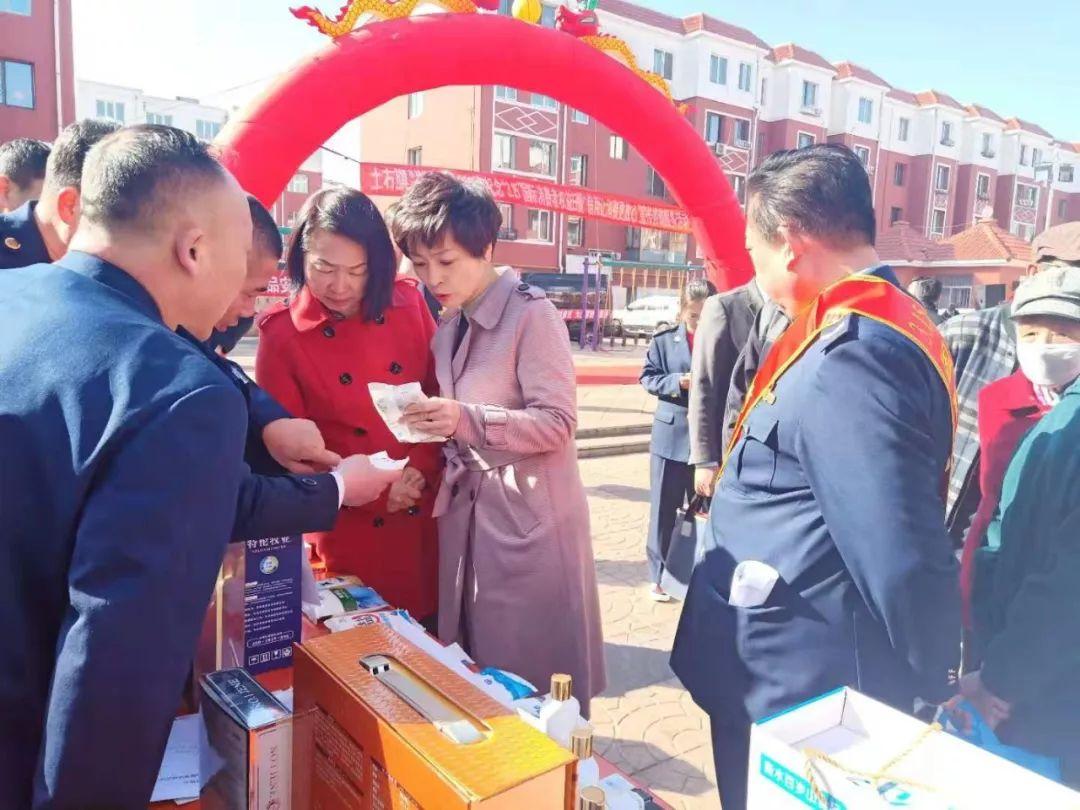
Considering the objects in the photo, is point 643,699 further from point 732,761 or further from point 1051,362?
point 1051,362

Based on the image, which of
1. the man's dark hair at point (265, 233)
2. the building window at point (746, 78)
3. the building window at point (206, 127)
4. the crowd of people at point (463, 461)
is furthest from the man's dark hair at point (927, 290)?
the building window at point (206, 127)

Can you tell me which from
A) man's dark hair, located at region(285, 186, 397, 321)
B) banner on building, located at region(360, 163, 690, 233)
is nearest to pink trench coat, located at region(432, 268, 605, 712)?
man's dark hair, located at region(285, 186, 397, 321)

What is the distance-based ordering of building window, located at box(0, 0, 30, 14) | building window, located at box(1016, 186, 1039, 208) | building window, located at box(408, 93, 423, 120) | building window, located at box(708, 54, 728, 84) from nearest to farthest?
building window, located at box(0, 0, 30, 14) → building window, located at box(408, 93, 423, 120) → building window, located at box(708, 54, 728, 84) → building window, located at box(1016, 186, 1039, 208)

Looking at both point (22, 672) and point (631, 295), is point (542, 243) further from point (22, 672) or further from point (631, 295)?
point (22, 672)

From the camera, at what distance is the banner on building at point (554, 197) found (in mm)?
10891

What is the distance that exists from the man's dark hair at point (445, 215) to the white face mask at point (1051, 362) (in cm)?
140

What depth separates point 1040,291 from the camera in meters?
1.83

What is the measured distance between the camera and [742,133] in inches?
1147

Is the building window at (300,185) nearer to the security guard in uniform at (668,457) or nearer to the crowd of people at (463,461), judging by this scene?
the security guard in uniform at (668,457)

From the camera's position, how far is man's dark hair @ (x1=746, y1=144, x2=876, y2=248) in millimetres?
1417

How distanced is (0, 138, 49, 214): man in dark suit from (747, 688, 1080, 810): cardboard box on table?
3.28 meters

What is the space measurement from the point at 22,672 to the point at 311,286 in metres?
1.26

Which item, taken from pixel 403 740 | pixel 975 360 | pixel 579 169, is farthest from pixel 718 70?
pixel 403 740

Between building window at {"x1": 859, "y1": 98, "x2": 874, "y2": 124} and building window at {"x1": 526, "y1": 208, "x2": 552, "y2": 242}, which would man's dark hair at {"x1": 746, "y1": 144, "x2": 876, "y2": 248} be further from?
building window at {"x1": 859, "y1": 98, "x2": 874, "y2": 124}
